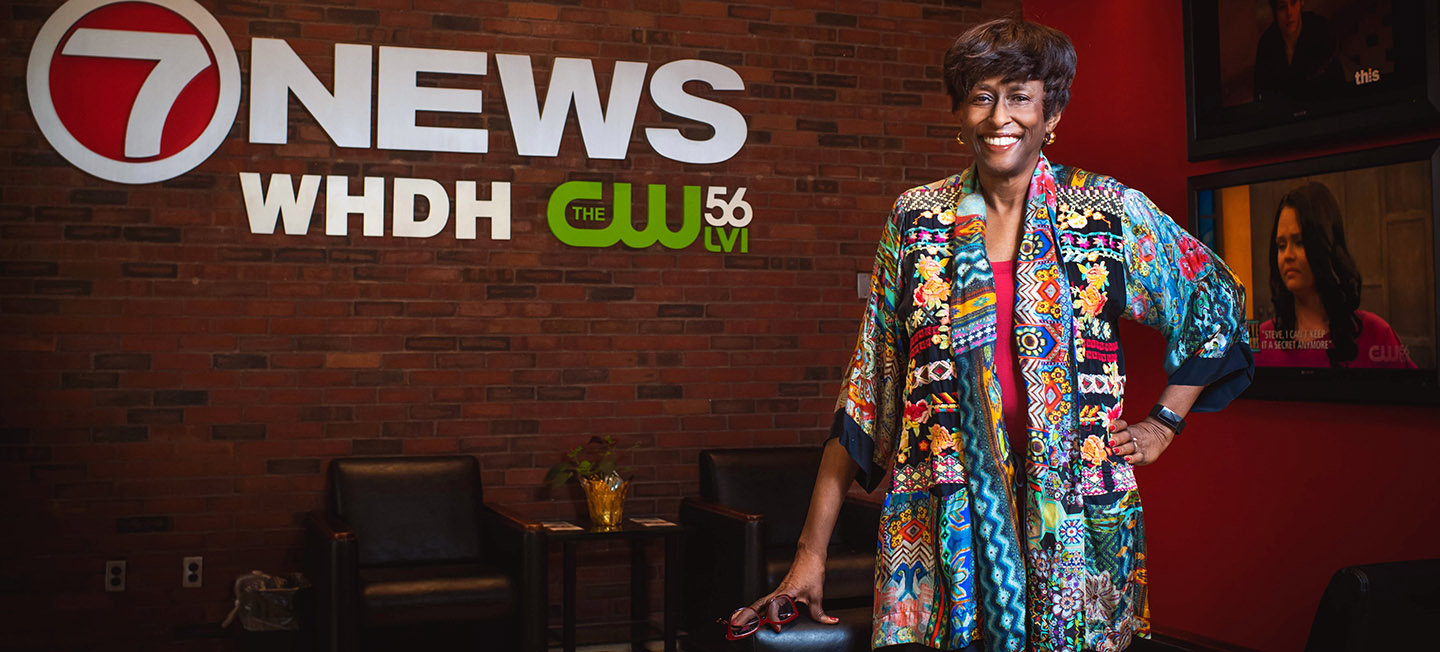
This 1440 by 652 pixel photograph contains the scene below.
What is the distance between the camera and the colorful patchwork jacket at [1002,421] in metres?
1.37

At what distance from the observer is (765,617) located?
60.9 inches

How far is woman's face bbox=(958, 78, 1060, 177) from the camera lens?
1.46 meters

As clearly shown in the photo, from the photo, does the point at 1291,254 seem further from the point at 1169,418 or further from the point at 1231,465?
the point at 1169,418

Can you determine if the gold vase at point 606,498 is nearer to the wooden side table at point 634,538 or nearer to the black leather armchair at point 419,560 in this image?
the wooden side table at point 634,538

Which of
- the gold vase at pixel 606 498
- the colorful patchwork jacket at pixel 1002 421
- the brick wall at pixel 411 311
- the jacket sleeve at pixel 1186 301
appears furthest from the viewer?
the gold vase at pixel 606 498

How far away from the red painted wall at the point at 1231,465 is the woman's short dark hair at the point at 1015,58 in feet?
6.64

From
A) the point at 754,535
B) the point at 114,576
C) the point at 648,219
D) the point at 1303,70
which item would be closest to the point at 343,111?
the point at 648,219

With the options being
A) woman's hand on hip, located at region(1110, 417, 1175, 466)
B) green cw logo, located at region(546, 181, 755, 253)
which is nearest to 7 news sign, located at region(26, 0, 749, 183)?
green cw logo, located at region(546, 181, 755, 253)

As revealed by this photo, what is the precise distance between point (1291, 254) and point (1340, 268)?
7.2 inches

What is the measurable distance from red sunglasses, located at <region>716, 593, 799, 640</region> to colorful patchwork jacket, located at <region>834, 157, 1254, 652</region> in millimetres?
136

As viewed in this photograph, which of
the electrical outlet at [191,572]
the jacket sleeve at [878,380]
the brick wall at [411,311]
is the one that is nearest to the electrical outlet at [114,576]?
the brick wall at [411,311]

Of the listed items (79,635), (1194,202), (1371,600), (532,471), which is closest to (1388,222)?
(1194,202)

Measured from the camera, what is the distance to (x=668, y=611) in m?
4.47

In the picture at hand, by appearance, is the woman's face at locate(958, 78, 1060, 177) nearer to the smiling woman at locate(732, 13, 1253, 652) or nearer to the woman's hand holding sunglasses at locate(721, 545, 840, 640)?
the smiling woman at locate(732, 13, 1253, 652)
